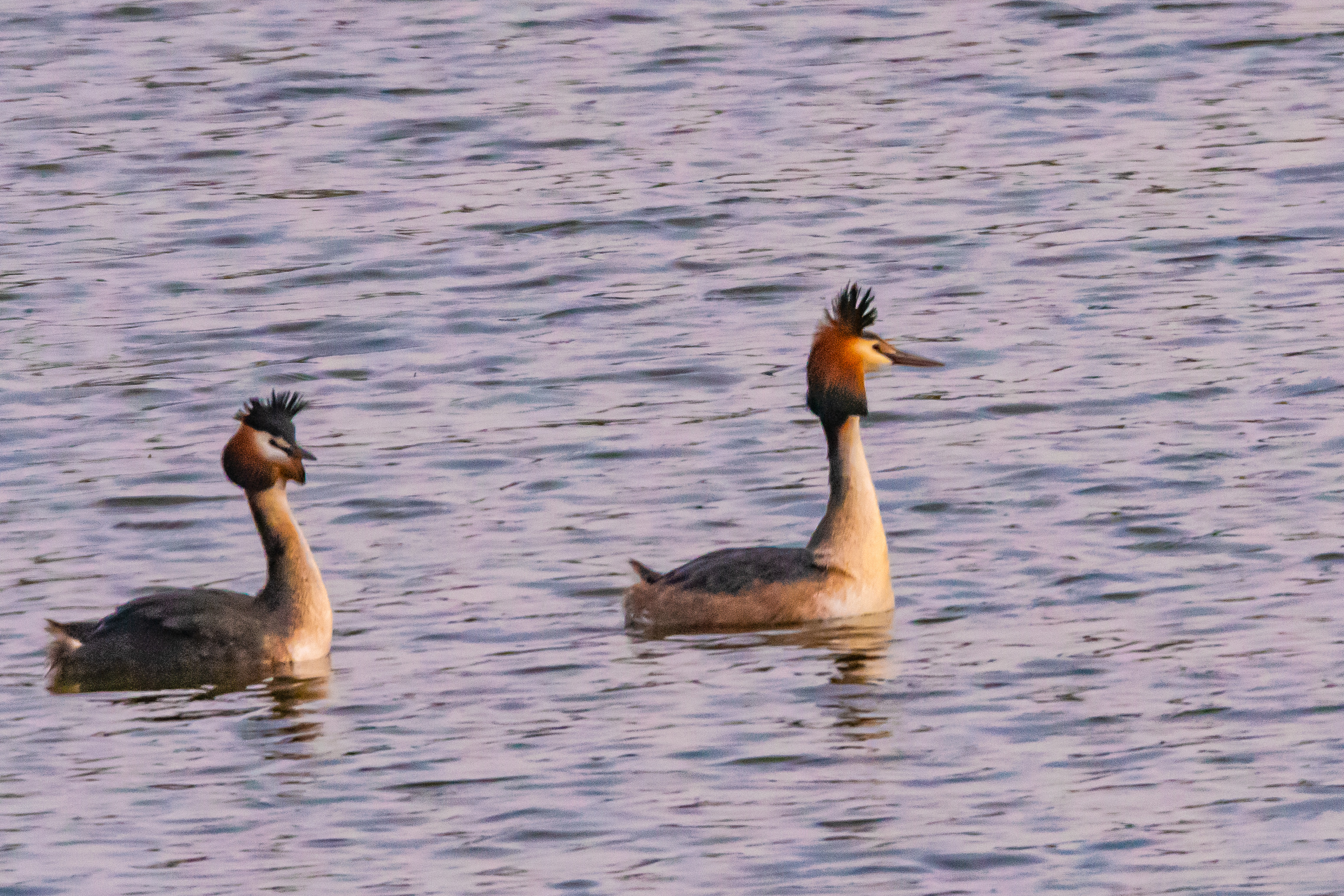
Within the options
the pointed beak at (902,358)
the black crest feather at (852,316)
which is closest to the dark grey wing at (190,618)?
the black crest feather at (852,316)

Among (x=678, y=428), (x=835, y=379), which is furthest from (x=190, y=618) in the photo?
(x=678, y=428)

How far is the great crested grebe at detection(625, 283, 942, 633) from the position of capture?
14.6 meters

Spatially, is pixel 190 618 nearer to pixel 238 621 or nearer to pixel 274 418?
pixel 238 621

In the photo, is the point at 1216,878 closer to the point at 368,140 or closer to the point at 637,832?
the point at 637,832

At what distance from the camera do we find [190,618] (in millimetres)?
13977

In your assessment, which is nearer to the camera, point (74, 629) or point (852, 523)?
point (74, 629)

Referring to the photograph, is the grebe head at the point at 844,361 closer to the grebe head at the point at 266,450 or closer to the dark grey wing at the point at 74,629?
the grebe head at the point at 266,450

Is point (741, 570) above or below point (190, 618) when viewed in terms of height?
below

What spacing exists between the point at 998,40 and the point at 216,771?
19011mm

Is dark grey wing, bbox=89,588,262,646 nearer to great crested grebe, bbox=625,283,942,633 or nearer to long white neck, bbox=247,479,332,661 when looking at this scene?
long white neck, bbox=247,479,332,661

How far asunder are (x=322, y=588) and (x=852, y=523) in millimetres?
2824

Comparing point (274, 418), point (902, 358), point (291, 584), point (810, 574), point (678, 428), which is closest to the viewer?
point (291, 584)

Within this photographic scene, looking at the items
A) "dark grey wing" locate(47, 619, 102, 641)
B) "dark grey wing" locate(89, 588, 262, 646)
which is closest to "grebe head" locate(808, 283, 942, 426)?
"dark grey wing" locate(89, 588, 262, 646)

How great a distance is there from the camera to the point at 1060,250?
22250 millimetres
